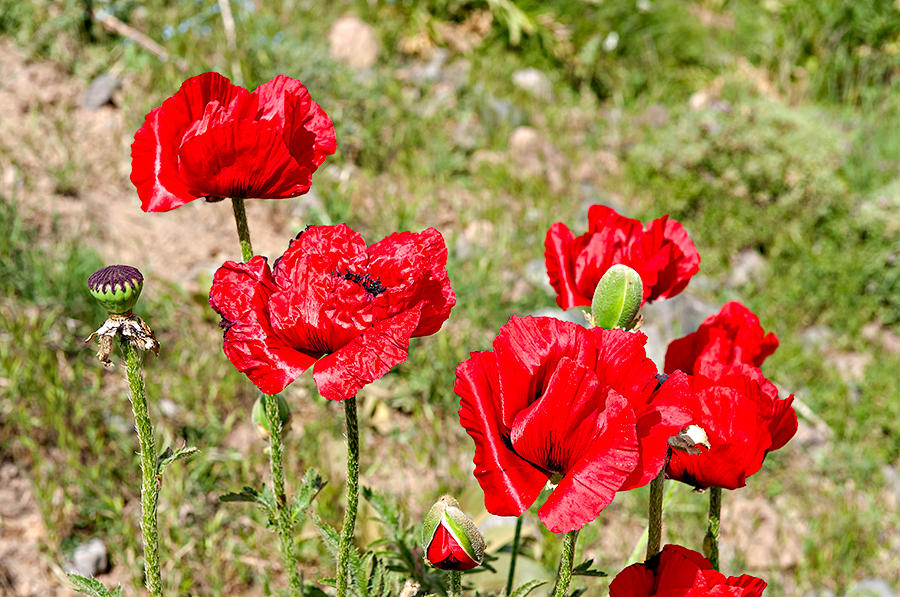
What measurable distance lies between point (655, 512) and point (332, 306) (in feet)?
1.46

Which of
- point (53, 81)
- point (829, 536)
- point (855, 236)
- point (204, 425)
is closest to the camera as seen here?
point (204, 425)

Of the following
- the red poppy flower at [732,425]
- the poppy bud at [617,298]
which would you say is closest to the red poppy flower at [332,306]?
the poppy bud at [617,298]

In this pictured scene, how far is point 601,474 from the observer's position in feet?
2.73

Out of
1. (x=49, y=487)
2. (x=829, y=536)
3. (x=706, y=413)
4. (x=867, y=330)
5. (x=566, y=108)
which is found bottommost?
(x=829, y=536)

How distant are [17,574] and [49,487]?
21 cm

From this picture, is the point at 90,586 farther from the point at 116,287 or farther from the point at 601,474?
the point at 601,474

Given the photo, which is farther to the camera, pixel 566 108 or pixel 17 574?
pixel 566 108

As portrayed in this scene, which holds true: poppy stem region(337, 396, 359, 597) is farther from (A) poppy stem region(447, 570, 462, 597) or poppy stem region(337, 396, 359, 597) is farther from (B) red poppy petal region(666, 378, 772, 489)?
(B) red poppy petal region(666, 378, 772, 489)

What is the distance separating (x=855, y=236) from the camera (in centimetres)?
393

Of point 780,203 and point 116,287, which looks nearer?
point 116,287

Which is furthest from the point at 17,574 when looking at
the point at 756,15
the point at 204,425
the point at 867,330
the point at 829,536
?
the point at 756,15

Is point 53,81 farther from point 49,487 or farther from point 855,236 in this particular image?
point 855,236

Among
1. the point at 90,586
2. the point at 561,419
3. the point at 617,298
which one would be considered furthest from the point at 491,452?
the point at 90,586

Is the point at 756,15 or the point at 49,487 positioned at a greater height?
the point at 756,15
